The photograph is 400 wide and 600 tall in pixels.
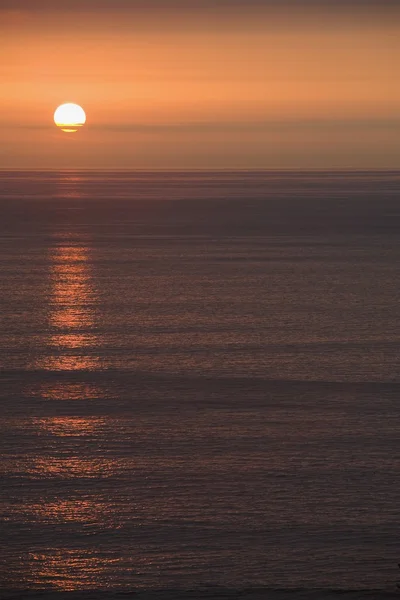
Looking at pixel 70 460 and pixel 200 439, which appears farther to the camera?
pixel 200 439

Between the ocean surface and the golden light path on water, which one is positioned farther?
the ocean surface

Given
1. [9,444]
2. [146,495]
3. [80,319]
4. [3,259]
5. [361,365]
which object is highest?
[3,259]

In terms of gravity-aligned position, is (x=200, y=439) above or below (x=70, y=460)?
above

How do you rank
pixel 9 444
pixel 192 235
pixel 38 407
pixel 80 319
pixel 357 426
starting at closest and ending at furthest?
pixel 9 444, pixel 357 426, pixel 38 407, pixel 80 319, pixel 192 235

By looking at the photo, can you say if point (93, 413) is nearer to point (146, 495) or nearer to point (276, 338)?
point (146, 495)

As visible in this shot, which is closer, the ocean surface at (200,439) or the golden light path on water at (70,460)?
the golden light path on water at (70,460)

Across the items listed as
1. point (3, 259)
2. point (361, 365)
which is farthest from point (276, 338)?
point (3, 259)

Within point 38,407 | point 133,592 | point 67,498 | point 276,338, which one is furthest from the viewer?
point 276,338

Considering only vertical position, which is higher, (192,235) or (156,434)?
(192,235)
